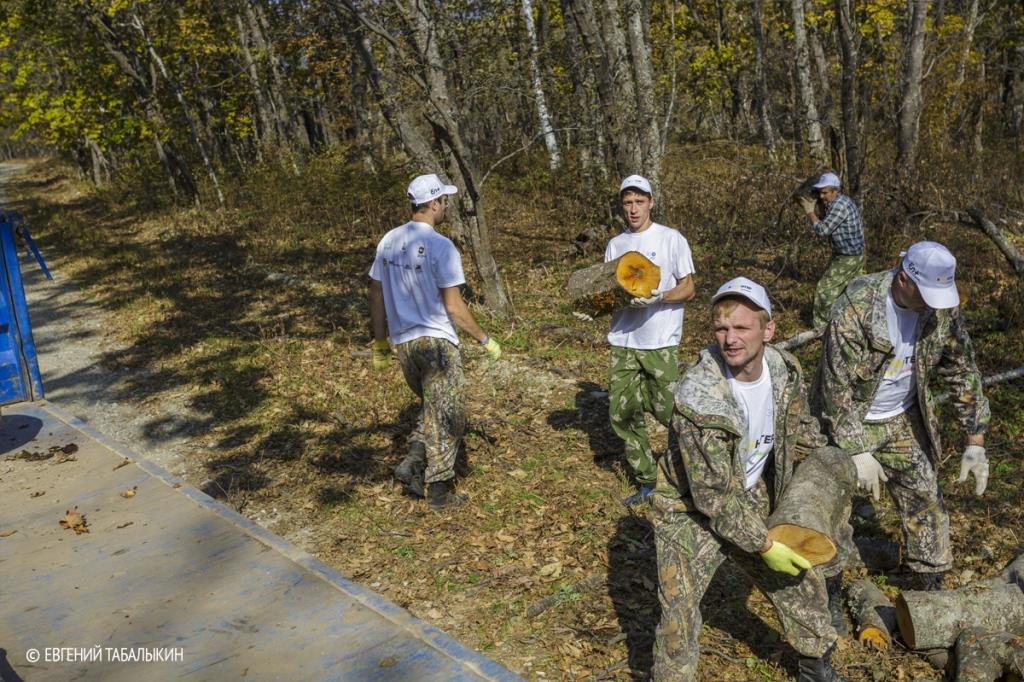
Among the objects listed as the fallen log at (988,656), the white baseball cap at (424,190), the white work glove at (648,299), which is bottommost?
the fallen log at (988,656)

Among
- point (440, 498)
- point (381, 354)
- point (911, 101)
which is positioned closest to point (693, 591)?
point (440, 498)

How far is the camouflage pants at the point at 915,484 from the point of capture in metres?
4.21

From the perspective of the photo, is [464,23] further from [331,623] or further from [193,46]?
[193,46]

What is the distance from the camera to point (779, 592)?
338cm

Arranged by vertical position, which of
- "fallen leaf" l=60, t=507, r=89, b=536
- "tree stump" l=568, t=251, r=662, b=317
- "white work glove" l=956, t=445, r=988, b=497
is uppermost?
"tree stump" l=568, t=251, r=662, b=317

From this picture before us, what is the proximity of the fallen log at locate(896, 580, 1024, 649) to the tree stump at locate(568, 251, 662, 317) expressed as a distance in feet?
7.69

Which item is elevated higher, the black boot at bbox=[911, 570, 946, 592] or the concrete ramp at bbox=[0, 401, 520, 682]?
the concrete ramp at bbox=[0, 401, 520, 682]

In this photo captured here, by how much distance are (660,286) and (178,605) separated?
3.46 metres

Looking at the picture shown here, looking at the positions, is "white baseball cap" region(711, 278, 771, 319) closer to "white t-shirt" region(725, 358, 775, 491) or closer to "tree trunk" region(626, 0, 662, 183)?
"white t-shirt" region(725, 358, 775, 491)

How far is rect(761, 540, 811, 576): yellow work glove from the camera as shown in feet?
10.2

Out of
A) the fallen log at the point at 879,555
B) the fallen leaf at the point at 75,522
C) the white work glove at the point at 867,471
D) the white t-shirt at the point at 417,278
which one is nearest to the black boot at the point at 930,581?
the fallen log at the point at 879,555

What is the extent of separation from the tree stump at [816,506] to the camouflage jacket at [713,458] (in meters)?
0.13

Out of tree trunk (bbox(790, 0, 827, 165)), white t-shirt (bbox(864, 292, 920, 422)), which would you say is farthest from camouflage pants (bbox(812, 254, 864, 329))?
tree trunk (bbox(790, 0, 827, 165))

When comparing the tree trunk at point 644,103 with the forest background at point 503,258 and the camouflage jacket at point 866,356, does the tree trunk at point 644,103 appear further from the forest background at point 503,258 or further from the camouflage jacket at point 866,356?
the camouflage jacket at point 866,356
